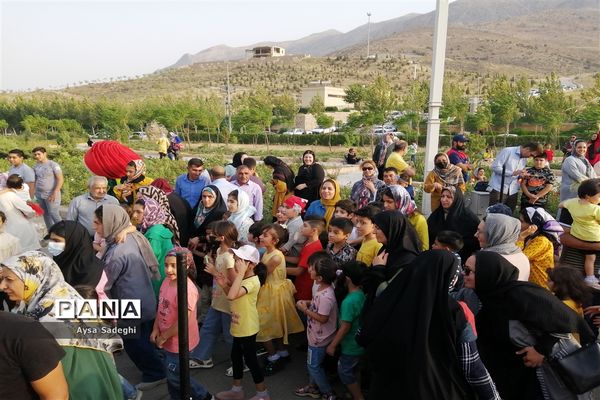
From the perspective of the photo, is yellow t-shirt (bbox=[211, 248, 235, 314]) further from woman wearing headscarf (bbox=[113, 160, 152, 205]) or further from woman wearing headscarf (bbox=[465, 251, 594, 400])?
woman wearing headscarf (bbox=[113, 160, 152, 205])

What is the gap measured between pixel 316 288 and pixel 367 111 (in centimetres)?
2665

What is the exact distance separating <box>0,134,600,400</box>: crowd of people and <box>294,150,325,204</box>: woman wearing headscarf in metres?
0.79

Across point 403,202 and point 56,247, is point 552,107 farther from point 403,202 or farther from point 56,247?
point 56,247

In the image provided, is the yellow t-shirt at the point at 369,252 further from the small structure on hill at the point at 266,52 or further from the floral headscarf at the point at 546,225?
the small structure on hill at the point at 266,52

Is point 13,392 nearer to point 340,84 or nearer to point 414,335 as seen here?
point 414,335

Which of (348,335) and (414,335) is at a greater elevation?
(414,335)

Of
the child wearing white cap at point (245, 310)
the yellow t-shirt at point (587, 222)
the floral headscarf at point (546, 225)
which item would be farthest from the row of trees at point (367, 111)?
the child wearing white cap at point (245, 310)

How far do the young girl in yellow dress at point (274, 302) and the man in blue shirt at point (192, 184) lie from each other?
2048mm

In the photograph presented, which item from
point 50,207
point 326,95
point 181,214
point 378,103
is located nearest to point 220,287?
point 181,214

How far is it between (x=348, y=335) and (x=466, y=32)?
466 feet

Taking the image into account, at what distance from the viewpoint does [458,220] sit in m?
4.30

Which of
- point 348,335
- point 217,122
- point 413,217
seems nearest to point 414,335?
point 348,335

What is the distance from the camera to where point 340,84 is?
79750 mm

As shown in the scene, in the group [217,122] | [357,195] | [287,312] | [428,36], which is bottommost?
[217,122]
